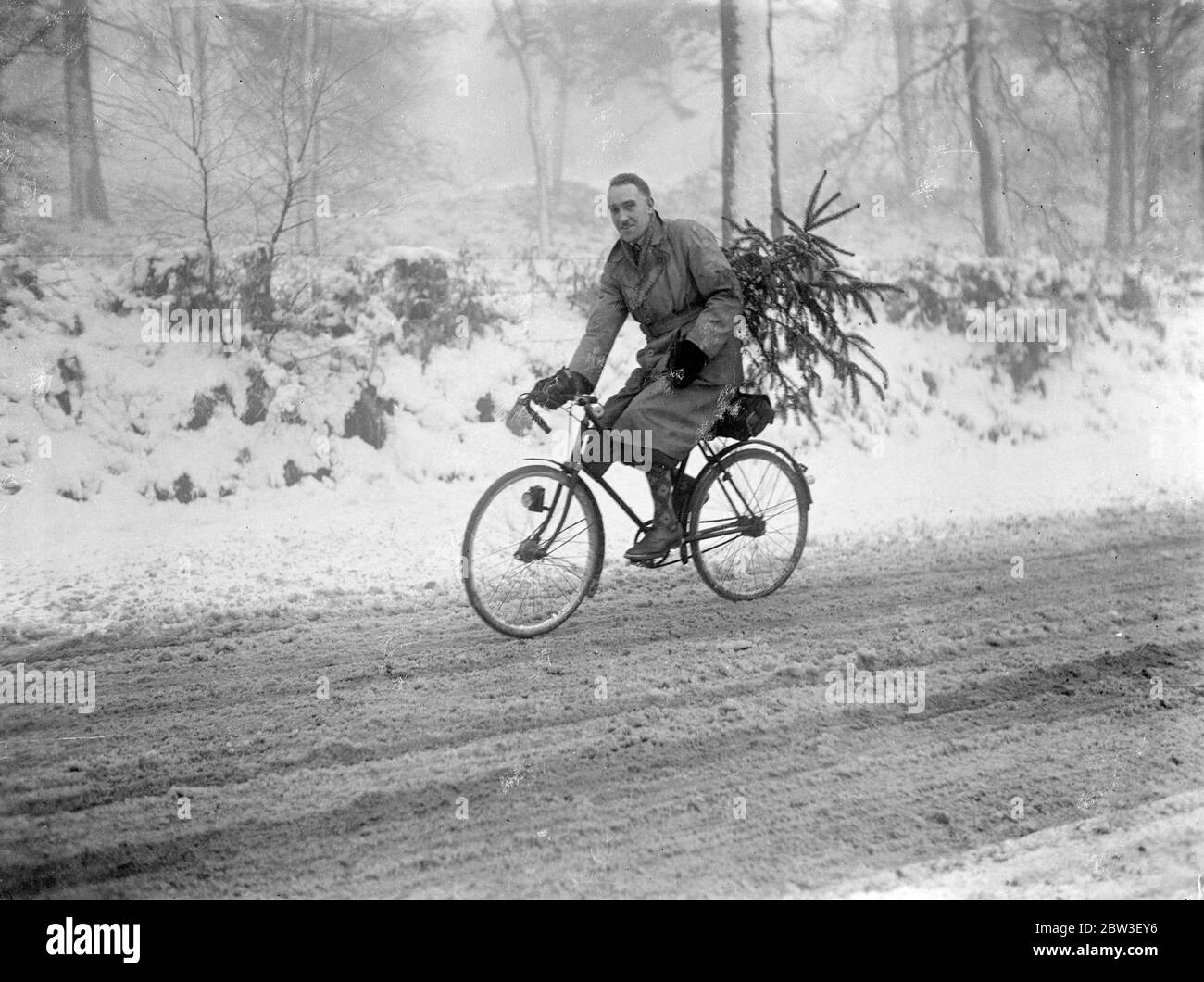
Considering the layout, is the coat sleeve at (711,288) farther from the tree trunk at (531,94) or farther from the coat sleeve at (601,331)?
the tree trunk at (531,94)

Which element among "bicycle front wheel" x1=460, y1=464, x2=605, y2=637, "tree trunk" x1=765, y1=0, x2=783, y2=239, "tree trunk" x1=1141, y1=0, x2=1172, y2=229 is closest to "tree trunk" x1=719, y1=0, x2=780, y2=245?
"tree trunk" x1=765, y1=0, x2=783, y2=239

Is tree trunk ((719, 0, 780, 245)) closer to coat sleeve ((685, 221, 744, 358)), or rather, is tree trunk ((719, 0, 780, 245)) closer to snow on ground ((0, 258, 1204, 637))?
snow on ground ((0, 258, 1204, 637))

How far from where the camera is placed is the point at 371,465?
4082 millimetres

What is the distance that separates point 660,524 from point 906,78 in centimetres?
232

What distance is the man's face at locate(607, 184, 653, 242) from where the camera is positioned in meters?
3.33

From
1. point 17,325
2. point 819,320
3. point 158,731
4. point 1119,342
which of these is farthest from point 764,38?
point 158,731

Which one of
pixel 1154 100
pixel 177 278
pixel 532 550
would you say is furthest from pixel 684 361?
pixel 1154 100

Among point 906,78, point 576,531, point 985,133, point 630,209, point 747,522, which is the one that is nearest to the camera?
point 630,209

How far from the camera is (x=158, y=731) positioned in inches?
121

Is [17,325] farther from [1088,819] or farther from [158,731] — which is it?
[1088,819]

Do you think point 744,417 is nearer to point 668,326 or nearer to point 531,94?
point 668,326

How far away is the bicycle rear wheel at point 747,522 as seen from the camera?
3.78 metres

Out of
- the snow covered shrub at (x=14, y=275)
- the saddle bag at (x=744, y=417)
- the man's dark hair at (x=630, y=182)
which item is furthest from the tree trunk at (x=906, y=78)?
the snow covered shrub at (x=14, y=275)
